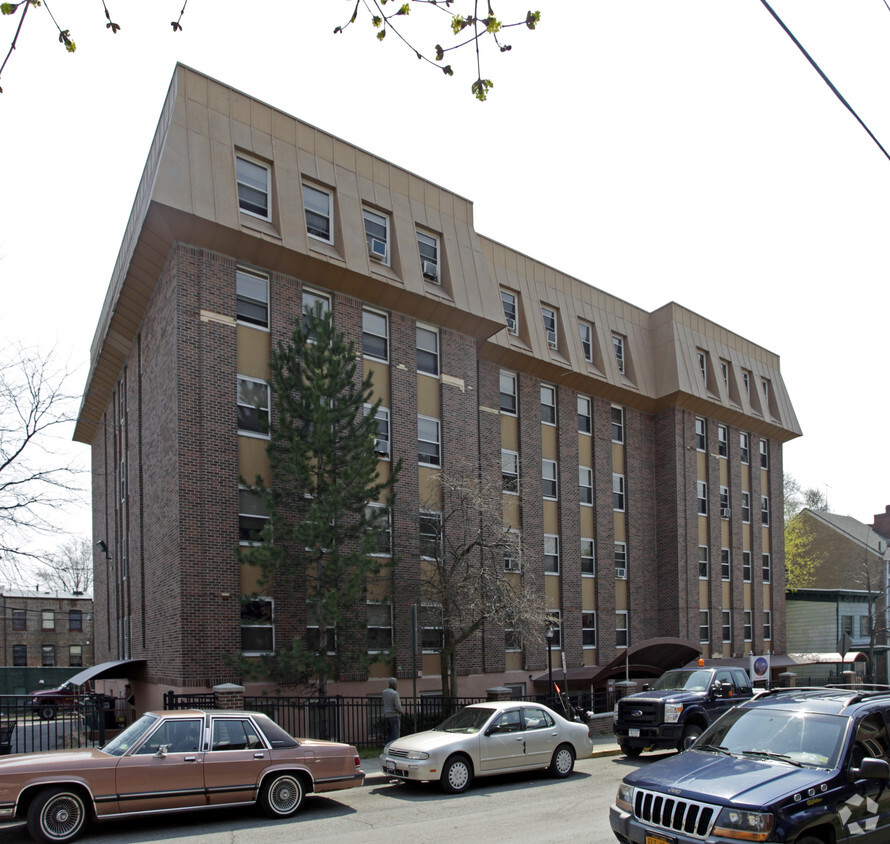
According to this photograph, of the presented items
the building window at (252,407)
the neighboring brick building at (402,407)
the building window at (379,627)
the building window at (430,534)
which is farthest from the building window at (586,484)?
the building window at (252,407)

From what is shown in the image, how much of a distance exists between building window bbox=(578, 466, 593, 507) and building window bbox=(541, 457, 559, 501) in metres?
1.37

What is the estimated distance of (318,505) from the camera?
1908cm

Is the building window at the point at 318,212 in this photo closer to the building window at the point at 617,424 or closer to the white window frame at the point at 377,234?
the white window frame at the point at 377,234

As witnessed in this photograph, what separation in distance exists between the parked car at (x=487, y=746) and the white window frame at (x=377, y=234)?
43.9 feet

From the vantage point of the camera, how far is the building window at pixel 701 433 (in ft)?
118

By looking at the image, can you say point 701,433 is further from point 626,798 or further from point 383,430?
point 626,798

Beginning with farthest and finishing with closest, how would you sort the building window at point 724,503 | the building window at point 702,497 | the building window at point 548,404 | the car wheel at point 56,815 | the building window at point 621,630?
the building window at point 724,503 < the building window at point 702,497 < the building window at point 621,630 < the building window at point 548,404 < the car wheel at point 56,815

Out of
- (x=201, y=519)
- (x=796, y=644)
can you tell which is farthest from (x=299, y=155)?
(x=796, y=644)

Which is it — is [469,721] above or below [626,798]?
below

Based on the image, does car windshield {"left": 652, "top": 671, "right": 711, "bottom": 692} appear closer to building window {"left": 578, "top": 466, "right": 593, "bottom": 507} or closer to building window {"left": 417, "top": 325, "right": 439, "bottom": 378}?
building window {"left": 417, "top": 325, "right": 439, "bottom": 378}

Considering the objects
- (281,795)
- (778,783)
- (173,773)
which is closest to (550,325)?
(281,795)

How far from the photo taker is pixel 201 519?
19500 mm

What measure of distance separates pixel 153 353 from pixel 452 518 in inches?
366

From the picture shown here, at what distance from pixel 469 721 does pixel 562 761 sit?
1912 millimetres
